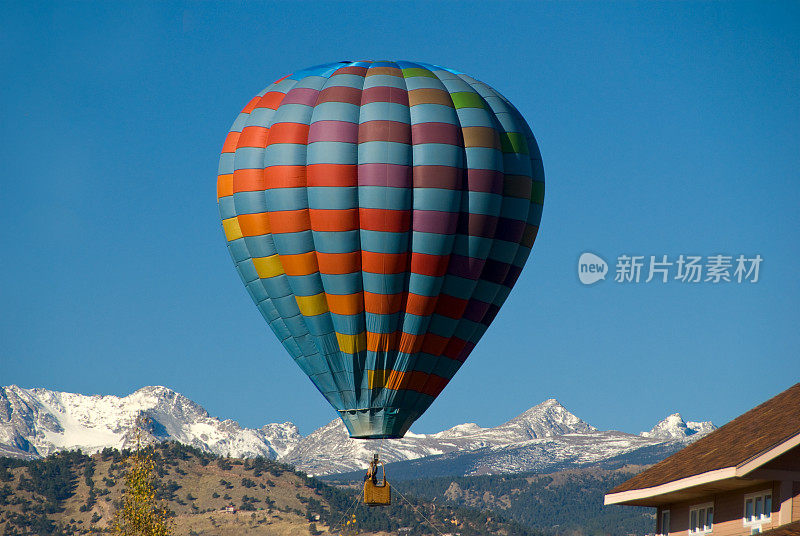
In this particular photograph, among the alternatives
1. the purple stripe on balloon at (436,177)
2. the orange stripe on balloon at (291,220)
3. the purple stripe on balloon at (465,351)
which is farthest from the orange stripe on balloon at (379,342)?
the purple stripe on balloon at (436,177)

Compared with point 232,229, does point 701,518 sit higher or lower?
lower

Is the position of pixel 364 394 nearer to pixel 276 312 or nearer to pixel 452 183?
pixel 276 312

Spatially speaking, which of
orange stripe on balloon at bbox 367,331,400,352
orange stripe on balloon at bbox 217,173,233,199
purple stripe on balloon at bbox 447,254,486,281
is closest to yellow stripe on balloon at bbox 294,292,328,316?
orange stripe on balloon at bbox 367,331,400,352

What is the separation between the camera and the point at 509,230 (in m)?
49.6

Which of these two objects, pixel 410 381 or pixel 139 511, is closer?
pixel 410 381

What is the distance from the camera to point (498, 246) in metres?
49.5

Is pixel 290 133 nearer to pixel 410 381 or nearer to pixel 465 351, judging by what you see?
pixel 410 381

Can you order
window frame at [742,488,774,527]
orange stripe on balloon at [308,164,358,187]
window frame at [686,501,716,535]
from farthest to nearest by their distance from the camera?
1. orange stripe on balloon at [308,164,358,187]
2. window frame at [686,501,716,535]
3. window frame at [742,488,774,527]

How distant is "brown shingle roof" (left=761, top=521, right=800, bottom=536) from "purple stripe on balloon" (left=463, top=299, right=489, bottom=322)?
18.7 meters

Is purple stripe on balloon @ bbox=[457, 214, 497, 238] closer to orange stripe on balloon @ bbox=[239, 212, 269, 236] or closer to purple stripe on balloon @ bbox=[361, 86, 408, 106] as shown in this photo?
purple stripe on balloon @ bbox=[361, 86, 408, 106]

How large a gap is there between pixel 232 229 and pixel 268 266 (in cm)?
258

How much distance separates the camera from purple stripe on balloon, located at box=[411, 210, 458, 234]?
155 feet

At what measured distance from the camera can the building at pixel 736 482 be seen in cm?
3369

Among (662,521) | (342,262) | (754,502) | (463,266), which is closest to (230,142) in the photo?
(342,262)
